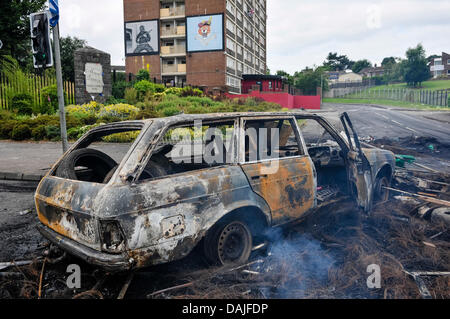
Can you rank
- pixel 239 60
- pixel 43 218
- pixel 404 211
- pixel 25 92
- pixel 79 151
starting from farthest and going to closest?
pixel 239 60 → pixel 25 92 → pixel 404 211 → pixel 79 151 → pixel 43 218

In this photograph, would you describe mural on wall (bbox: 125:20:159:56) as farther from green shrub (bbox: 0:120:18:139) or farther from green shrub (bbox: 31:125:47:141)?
green shrub (bbox: 31:125:47:141)

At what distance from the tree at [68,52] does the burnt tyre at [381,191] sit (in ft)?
119

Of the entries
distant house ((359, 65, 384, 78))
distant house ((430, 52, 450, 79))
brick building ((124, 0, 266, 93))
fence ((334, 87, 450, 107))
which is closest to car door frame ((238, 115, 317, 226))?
brick building ((124, 0, 266, 93))

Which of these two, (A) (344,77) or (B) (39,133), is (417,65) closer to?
(A) (344,77)

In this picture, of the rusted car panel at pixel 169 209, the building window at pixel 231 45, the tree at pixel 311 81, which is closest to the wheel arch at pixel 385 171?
the rusted car panel at pixel 169 209

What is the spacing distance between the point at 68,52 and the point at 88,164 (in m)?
42.8

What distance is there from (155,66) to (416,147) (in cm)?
3932

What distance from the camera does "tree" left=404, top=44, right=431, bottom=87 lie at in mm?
77375

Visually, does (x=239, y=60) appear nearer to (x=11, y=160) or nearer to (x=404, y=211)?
(x=11, y=160)

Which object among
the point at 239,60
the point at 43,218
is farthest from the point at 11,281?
the point at 239,60

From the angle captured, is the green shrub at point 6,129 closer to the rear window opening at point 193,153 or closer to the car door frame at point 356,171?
the rear window opening at point 193,153

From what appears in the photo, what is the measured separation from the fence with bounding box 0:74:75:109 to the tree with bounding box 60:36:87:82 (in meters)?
17.4

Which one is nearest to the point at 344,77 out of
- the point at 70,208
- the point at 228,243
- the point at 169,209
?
the point at 228,243

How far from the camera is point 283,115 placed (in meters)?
4.14
